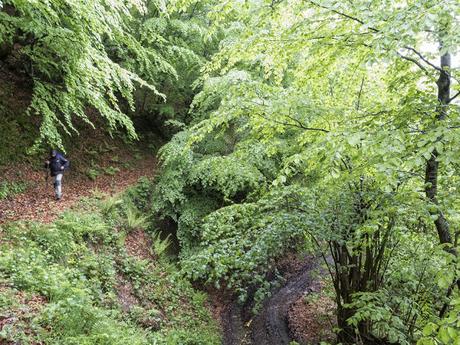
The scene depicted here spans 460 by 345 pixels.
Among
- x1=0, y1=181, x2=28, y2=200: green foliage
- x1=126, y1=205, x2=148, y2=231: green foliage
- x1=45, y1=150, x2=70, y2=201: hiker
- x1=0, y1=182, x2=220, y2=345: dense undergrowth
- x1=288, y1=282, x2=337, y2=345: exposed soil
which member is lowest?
x1=288, y1=282, x2=337, y2=345: exposed soil

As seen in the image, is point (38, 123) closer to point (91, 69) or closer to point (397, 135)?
point (91, 69)

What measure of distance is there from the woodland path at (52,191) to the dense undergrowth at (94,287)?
1.26 ft

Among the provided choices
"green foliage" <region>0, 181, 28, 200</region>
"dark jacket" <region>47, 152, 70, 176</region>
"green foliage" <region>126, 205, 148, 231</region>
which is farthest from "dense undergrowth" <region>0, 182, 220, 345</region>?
"green foliage" <region>0, 181, 28, 200</region>

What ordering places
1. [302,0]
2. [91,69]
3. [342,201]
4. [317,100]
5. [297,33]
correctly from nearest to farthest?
[302,0] → [297,33] → [342,201] → [317,100] → [91,69]

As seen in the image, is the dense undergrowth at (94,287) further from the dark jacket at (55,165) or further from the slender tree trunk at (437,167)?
the slender tree trunk at (437,167)

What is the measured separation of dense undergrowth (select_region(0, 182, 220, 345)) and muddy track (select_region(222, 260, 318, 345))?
0.57 metres

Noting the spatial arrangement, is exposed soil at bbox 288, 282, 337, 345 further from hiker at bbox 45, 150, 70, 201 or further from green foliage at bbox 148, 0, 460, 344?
hiker at bbox 45, 150, 70, 201

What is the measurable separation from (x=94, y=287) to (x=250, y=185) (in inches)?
146

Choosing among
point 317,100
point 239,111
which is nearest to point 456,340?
point 239,111

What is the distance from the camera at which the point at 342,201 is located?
499 cm

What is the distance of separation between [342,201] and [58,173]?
7314mm

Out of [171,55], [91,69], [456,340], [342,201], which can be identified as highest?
[171,55]

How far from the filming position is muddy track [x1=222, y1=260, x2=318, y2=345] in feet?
26.5

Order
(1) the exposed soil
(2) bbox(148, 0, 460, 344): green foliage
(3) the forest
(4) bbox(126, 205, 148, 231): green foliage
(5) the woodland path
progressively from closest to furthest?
(2) bbox(148, 0, 460, 344): green foliage
(3) the forest
(5) the woodland path
(1) the exposed soil
(4) bbox(126, 205, 148, 231): green foliage
